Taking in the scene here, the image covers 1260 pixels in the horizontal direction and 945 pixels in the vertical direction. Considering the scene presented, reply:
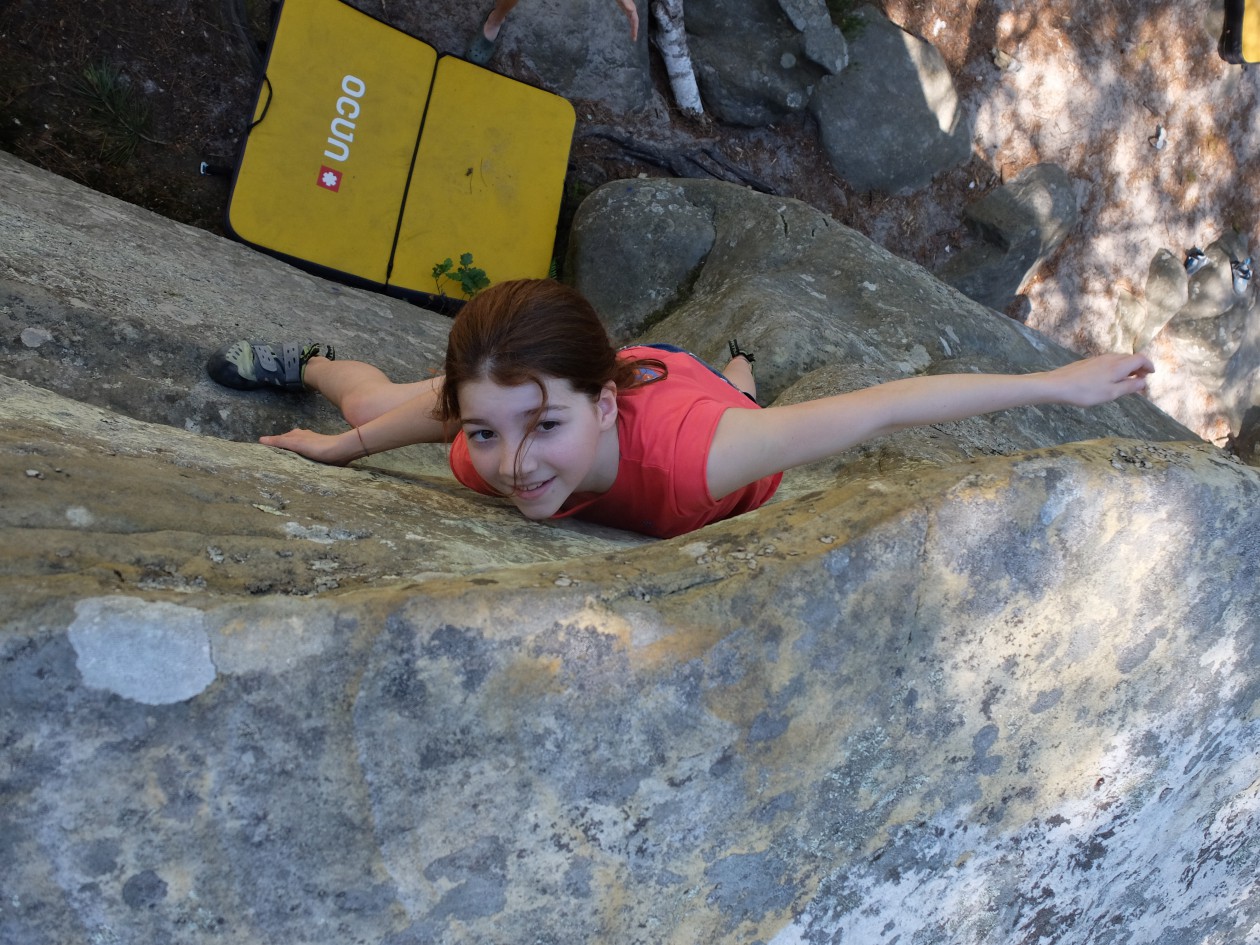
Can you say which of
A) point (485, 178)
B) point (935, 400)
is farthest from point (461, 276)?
point (935, 400)

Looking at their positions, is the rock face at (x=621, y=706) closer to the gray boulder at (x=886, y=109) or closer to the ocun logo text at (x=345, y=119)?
the ocun logo text at (x=345, y=119)

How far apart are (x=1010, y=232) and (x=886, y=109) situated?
40.2 inches

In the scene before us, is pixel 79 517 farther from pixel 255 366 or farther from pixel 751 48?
pixel 751 48

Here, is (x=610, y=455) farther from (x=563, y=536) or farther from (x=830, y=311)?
(x=830, y=311)

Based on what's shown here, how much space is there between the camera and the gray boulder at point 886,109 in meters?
5.02

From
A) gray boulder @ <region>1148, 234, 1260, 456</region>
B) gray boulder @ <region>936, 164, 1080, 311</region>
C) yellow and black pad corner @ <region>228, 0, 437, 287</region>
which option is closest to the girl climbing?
yellow and black pad corner @ <region>228, 0, 437, 287</region>

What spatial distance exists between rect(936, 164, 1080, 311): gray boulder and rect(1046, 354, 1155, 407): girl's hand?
3969mm

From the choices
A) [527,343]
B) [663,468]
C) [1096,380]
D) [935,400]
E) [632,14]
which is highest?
[632,14]

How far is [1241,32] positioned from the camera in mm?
6223

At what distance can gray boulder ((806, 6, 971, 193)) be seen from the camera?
16.5 ft

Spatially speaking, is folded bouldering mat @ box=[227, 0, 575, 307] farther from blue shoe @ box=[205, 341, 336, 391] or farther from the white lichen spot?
the white lichen spot

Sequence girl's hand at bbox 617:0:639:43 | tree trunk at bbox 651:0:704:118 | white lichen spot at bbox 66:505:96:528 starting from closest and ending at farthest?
white lichen spot at bbox 66:505:96:528 < girl's hand at bbox 617:0:639:43 < tree trunk at bbox 651:0:704:118

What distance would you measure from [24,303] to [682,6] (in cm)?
348

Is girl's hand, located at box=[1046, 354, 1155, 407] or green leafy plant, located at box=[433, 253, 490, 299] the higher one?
girl's hand, located at box=[1046, 354, 1155, 407]
